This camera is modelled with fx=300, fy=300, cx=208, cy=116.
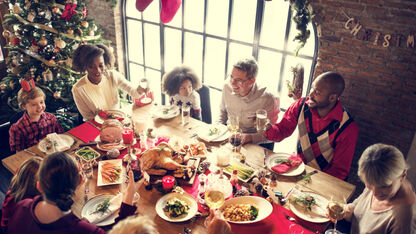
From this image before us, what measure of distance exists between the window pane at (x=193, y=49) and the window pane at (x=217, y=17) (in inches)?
10.3

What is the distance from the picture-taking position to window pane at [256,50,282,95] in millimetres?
3795

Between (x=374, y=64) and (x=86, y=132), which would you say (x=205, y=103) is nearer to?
(x=86, y=132)

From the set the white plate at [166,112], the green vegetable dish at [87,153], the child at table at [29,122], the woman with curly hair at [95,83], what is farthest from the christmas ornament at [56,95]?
the green vegetable dish at [87,153]

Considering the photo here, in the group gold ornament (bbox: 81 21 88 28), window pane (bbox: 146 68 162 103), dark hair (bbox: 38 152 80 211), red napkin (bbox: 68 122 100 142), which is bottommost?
window pane (bbox: 146 68 162 103)

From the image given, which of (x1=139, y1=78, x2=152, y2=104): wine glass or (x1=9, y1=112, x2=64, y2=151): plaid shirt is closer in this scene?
(x1=9, y1=112, x2=64, y2=151): plaid shirt

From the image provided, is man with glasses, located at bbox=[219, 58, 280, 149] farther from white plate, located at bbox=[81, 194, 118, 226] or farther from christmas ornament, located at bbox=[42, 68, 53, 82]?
christmas ornament, located at bbox=[42, 68, 53, 82]

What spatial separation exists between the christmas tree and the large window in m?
1.02

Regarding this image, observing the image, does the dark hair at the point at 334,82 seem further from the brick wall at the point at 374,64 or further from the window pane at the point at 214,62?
the window pane at the point at 214,62

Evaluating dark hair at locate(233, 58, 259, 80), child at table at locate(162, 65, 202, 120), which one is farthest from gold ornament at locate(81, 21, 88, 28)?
dark hair at locate(233, 58, 259, 80)

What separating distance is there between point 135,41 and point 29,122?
8.96 feet

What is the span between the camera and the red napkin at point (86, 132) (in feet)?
8.81

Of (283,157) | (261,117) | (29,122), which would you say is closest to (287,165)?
(283,157)

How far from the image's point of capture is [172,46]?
4.80 metres

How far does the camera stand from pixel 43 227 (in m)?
1.58
